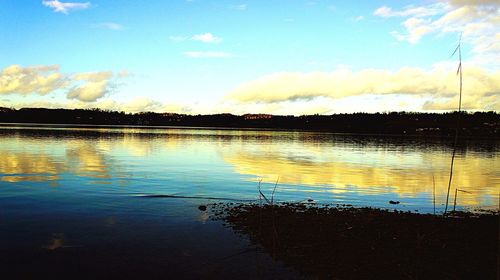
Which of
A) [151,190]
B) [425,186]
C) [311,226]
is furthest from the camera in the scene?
[425,186]

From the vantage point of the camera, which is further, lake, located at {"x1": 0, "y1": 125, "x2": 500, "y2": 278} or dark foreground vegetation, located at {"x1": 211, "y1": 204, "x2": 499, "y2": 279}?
lake, located at {"x1": 0, "y1": 125, "x2": 500, "y2": 278}

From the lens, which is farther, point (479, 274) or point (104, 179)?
point (104, 179)

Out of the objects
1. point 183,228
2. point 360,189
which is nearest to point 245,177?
point 360,189

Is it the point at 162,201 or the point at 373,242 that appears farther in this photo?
the point at 162,201

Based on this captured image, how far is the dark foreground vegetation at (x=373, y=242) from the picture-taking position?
14.2m

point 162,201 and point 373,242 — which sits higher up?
point 373,242

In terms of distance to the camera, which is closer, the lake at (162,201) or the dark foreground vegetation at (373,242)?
the dark foreground vegetation at (373,242)

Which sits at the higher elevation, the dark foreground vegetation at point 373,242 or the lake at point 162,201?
the dark foreground vegetation at point 373,242

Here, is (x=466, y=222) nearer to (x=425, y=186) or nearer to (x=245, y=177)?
(x=425, y=186)

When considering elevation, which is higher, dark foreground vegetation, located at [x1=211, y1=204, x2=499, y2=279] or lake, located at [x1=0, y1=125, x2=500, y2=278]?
dark foreground vegetation, located at [x1=211, y1=204, x2=499, y2=279]

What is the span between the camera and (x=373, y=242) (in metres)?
17.0

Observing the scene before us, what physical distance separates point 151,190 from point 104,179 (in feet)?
25.1

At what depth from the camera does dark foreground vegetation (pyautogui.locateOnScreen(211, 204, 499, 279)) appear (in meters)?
14.2

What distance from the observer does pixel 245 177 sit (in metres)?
42.5
